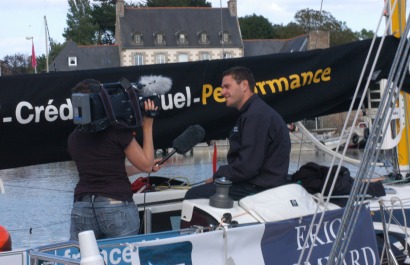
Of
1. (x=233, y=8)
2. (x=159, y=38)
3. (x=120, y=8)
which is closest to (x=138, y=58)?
(x=159, y=38)

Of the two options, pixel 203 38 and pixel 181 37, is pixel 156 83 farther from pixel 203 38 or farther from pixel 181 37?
pixel 181 37

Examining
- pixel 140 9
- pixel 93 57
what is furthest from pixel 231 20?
pixel 93 57

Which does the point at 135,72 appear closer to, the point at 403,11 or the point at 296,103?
the point at 296,103

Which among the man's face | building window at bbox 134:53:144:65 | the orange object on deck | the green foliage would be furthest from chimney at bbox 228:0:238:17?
the orange object on deck

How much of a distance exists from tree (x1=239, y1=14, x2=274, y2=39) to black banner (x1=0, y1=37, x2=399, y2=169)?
84.8 meters

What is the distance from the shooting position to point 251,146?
209 inches

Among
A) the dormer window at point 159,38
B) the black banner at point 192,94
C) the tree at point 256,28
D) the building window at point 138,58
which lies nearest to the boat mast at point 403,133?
the black banner at point 192,94

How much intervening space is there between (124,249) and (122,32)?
77.1 metres

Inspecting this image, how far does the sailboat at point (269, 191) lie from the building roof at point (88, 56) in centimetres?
6691

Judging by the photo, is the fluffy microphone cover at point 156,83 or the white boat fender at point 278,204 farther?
the fluffy microphone cover at point 156,83

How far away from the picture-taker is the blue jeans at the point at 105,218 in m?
5.00

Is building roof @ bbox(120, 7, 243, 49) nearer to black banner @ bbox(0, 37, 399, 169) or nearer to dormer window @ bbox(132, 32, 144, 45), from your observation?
dormer window @ bbox(132, 32, 144, 45)

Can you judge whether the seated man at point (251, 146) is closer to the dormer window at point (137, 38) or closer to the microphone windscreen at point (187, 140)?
the microphone windscreen at point (187, 140)

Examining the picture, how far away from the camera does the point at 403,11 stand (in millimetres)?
7883
